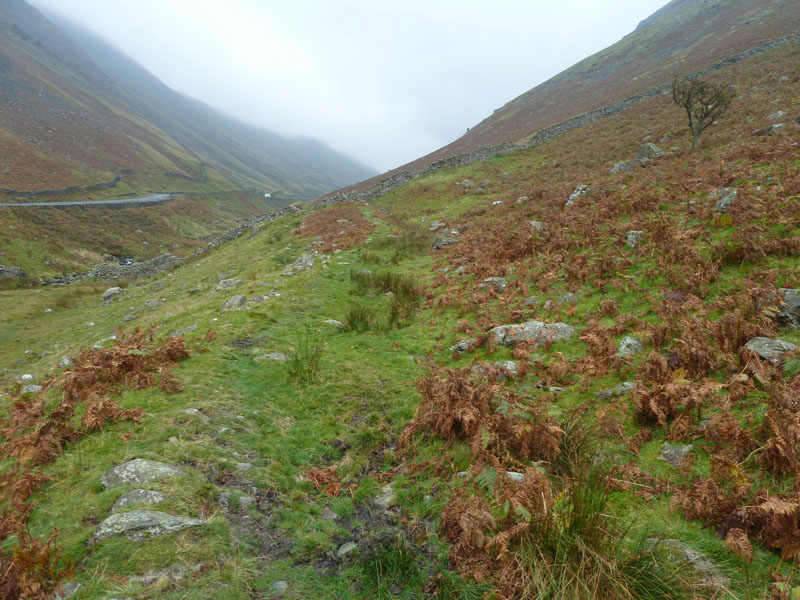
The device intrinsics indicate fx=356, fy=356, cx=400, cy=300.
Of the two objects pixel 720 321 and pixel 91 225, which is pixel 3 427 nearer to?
pixel 720 321

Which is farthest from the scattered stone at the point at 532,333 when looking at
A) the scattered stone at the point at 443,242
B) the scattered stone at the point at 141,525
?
the scattered stone at the point at 443,242

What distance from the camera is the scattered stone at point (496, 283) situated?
11078 millimetres

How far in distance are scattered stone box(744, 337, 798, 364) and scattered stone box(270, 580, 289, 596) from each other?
6.51m

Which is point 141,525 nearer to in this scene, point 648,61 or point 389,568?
point 389,568

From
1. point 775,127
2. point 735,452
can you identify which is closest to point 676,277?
point 735,452

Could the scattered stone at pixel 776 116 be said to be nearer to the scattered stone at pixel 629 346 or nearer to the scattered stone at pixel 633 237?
the scattered stone at pixel 633 237

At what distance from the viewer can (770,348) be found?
4.96 meters

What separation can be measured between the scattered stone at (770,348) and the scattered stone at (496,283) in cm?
618

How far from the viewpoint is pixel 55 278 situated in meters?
34.5

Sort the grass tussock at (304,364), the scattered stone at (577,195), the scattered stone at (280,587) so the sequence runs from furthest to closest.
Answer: the scattered stone at (577,195) → the grass tussock at (304,364) → the scattered stone at (280,587)

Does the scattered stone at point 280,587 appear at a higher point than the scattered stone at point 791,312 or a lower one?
lower

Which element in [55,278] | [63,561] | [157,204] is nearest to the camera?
[63,561]

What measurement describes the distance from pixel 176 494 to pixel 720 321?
8307 millimetres

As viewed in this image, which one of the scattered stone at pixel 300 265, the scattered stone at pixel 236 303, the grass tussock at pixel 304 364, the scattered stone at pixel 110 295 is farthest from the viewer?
the scattered stone at pixel 110 295
